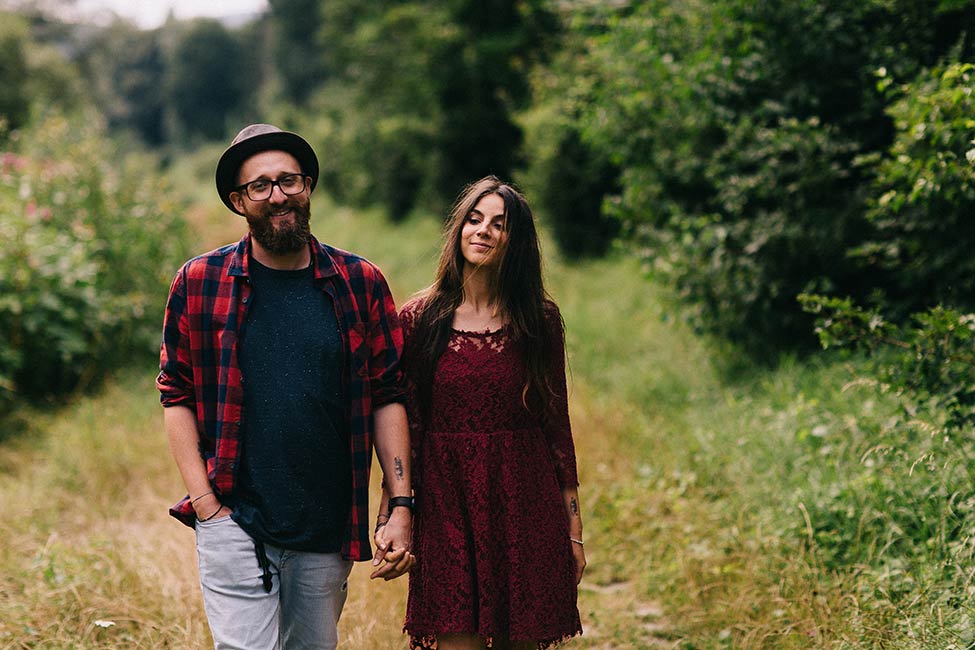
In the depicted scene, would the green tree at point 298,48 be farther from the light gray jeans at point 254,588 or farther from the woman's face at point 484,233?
the light gray jeans at point 254,588

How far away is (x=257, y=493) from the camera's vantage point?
2.81m

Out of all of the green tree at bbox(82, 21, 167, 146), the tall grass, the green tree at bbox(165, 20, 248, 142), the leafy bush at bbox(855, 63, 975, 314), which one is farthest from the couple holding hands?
the green tree at bbox(82, 21, 167, 146)

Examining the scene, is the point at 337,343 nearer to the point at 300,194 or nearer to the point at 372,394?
the point at 372,394

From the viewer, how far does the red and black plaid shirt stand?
2.81m

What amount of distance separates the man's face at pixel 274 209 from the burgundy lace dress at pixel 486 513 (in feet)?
A: 2.17

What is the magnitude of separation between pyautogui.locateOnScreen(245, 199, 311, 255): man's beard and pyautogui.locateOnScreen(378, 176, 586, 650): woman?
57cm

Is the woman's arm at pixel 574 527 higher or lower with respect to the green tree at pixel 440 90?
lower

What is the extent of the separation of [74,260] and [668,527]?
5896mm

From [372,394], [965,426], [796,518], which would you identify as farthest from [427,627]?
[965,426]

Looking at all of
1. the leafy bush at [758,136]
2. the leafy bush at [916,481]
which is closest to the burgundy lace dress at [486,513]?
the leafy bush at [916,481]

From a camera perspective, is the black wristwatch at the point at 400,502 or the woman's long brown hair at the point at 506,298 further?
the woman's long brown hair at the point at 506,298

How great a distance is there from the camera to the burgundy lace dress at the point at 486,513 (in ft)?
9.94

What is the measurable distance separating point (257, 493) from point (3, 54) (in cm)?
2252

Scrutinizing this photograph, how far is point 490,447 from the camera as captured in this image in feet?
10.2
